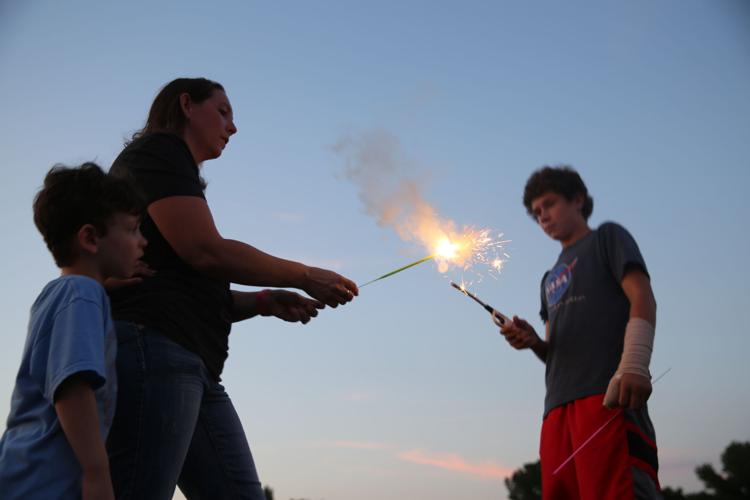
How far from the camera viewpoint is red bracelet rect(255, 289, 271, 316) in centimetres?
357

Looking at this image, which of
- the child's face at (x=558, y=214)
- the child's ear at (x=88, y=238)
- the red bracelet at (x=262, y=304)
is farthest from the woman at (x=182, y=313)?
the child's face at (x=558, y=214)

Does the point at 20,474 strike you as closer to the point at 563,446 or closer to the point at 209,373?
the point at 209,373

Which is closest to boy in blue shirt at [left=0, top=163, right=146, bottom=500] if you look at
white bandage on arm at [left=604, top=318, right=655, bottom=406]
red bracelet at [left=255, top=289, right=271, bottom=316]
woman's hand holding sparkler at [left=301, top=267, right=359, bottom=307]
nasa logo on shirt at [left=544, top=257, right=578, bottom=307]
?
woman's hand holding sparkler at [left=301, top=267, right=359, bottom=307]

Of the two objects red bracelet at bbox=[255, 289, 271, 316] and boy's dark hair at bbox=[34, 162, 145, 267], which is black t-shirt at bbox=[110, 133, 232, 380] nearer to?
boy's dark hair at bbox=[34, 162, 145, 267]

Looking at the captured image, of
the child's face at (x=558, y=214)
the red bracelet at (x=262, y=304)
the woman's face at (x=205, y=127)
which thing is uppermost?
the child's face at (x=558, y=214)

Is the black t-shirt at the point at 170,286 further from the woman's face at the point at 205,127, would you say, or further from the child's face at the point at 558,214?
the child's face at the point at 558,214

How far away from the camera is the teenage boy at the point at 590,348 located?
3482 mm

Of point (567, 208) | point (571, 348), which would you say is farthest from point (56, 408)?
point (567, 208)

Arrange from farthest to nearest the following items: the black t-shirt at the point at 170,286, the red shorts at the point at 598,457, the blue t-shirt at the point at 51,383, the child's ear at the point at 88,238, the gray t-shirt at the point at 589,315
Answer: the gray t-shirt at the point at 589,315 < the red shorts at the point at 598,457 < the black t-shirt at the point at 170,286 < the child's ear at the point at 88,238 < the blue t-shirt at the point at 51,383

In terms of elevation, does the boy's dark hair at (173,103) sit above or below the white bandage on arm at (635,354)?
above

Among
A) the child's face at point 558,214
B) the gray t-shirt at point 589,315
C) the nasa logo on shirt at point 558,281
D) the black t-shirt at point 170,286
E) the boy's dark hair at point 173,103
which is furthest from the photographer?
the child's face at point 558,214

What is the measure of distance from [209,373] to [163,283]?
1.34ft

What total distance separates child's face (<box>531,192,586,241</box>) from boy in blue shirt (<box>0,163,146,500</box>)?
277 centimetres

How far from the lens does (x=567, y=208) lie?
14.8 feet
